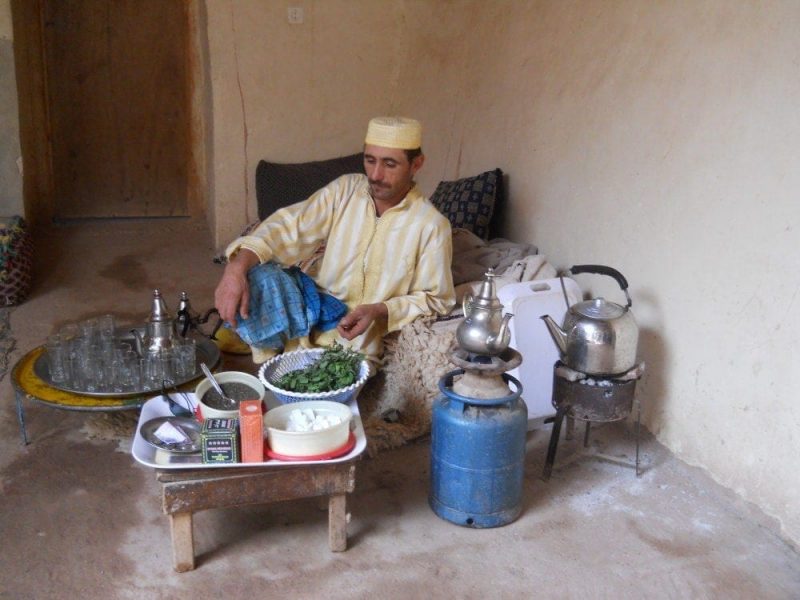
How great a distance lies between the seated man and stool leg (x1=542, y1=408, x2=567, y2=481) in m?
0.60

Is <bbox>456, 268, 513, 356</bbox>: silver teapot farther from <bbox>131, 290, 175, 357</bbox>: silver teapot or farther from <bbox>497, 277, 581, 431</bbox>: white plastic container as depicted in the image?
<bbox>131, 290, 175, 357</bbox>: silver teapot

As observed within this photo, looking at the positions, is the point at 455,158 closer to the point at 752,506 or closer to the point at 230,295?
the point at 230,295

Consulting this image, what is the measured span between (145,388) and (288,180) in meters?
2.53

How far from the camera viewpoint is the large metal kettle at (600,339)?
249 cm

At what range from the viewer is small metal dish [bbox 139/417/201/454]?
2057mm

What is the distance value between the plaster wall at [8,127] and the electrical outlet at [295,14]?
1.54 m

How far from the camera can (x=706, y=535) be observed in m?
2.36

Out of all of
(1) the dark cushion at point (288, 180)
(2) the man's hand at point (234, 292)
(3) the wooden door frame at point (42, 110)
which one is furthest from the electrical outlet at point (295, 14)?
(2) the man's hand at point (234, 292)

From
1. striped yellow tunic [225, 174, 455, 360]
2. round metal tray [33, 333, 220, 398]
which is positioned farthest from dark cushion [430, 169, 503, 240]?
round metal tray [33, 333, 220, 398]

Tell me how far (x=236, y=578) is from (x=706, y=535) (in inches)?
55.0

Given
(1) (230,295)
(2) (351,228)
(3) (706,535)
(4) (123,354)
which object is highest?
(2) (351,228)

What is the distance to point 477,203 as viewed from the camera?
3.83 meters

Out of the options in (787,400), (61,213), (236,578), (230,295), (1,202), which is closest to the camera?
(236,578)

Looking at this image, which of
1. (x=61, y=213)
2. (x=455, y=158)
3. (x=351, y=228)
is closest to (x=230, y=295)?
(x=351, y=228)
